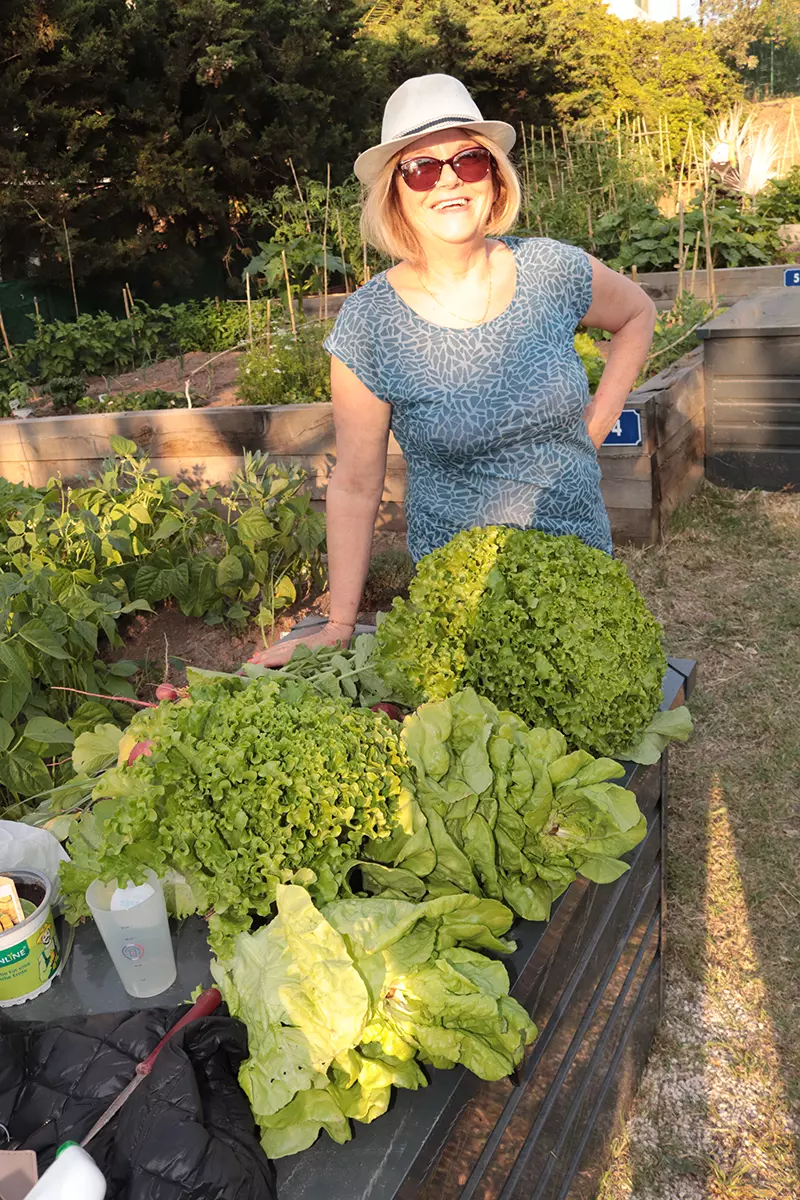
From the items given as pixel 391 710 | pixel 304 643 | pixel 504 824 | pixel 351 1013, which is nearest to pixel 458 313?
pixel 304 643

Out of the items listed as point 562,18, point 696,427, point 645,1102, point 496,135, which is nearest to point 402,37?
point 562,18

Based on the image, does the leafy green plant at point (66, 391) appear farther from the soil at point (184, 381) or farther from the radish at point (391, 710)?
the radish at point (391, 710)

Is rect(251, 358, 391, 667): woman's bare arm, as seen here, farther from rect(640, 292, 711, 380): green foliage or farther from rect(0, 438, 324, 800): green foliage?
rect(640, 292, 711, 380): green foliage

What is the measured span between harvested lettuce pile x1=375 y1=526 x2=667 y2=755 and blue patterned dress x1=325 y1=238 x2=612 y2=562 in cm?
43

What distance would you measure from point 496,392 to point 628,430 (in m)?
2.65

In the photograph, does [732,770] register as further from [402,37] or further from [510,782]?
[402,37]

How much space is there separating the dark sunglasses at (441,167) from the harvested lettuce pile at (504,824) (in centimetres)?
120

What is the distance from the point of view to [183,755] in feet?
3.92

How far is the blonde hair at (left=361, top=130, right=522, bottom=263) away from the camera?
1.96 m

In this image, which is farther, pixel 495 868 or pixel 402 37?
pixel 402 37

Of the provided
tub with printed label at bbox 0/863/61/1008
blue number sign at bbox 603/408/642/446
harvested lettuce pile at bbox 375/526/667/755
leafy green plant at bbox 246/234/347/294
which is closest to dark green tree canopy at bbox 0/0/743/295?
leafy green plant at bbox 246/234/347/294

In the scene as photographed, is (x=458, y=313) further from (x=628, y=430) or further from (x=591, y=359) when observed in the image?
(x=591, y=359)

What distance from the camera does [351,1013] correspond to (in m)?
1.00

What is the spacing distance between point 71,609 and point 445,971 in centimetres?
207
